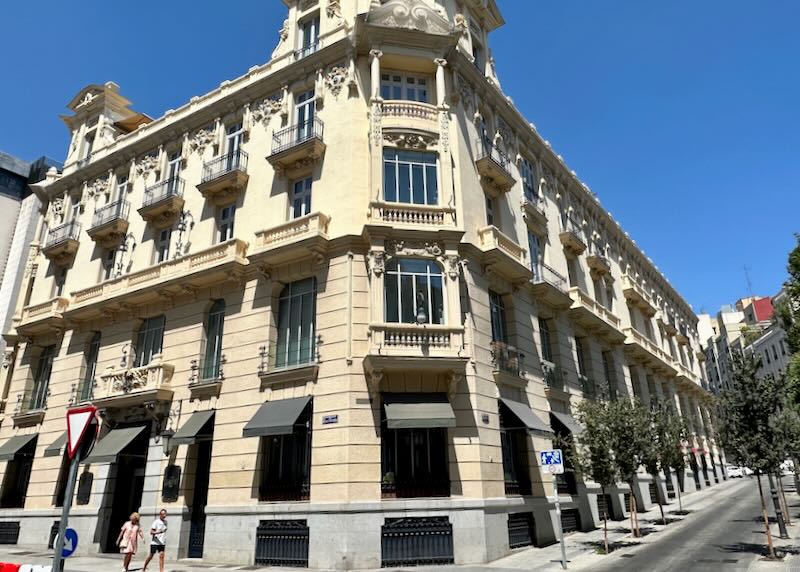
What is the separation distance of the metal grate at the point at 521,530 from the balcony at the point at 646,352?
1896 centimetres

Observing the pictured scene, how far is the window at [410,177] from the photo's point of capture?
68.8ft

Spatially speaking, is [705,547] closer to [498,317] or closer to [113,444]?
[498,317]

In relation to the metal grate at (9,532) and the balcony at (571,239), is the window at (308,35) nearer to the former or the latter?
the balcony at (571,239)

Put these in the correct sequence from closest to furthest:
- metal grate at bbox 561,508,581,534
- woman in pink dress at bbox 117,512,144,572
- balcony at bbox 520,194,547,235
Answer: woman in pink dress at bbox 117,512,144,572, metal grate at bbox 561,508,581,534, balcony at bbox 520,194,547,235

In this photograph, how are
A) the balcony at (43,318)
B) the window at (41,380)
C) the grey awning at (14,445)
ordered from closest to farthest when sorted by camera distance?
1. the grey awning at (14,445)
2. the balcony at (43,318)
3. the window at (41,380)

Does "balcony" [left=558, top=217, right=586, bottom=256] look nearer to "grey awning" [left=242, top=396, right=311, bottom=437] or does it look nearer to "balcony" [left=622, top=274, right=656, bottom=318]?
"balcony" [left=622, top=274, right=656, bottom=318]

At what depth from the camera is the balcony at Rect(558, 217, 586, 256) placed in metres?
30.6

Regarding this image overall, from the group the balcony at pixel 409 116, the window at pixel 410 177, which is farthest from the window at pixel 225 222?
the balcony at pixel 409 116

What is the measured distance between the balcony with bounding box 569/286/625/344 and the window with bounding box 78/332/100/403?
24.4 meters

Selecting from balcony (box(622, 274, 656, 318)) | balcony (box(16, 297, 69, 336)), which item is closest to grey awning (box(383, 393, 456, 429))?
balcony (box(16, 297, 69, 336))

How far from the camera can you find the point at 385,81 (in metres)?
23.0

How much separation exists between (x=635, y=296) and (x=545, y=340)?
1727cm

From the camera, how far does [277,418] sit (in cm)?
1816

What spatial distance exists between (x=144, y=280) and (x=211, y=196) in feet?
16.5
